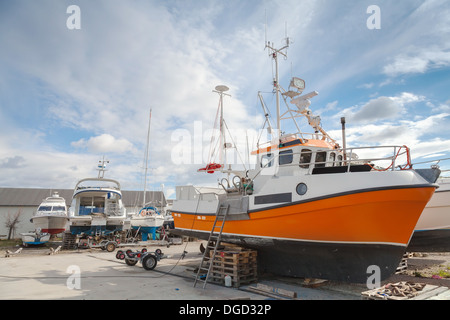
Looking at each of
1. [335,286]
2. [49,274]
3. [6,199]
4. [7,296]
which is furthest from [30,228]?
[335,286]

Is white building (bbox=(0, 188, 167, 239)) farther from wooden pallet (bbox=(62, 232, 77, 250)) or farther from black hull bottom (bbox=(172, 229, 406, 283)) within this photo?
black hull bottom (bbox=(172, 229, 406, 283))

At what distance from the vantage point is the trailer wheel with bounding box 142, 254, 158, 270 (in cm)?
951

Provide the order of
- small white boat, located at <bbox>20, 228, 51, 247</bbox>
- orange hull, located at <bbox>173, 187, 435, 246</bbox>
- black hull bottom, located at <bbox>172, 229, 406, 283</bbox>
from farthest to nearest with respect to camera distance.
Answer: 1. small white boat, located at <bbox>20, 228, 51, 247</bbox>
2. black hull bottom, located at <bbox>172, 229, 406, 283</bbox>
3. orange hull, located at <bbox>173, 187, 435, 246</bbox>

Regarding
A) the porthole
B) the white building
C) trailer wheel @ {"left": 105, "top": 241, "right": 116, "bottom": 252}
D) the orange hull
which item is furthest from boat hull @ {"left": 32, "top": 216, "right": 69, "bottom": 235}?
the porthole

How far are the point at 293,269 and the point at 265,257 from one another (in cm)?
100

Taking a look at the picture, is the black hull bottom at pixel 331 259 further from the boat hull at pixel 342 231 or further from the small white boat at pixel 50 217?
the small white boat at pixel 50 217

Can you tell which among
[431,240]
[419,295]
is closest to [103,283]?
[419,295]

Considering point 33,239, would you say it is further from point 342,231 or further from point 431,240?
point 431,240

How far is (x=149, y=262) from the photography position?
9594mm

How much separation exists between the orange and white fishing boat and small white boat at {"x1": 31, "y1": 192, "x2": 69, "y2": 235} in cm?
1542

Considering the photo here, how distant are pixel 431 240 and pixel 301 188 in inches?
230

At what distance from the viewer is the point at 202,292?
22.3 ft
